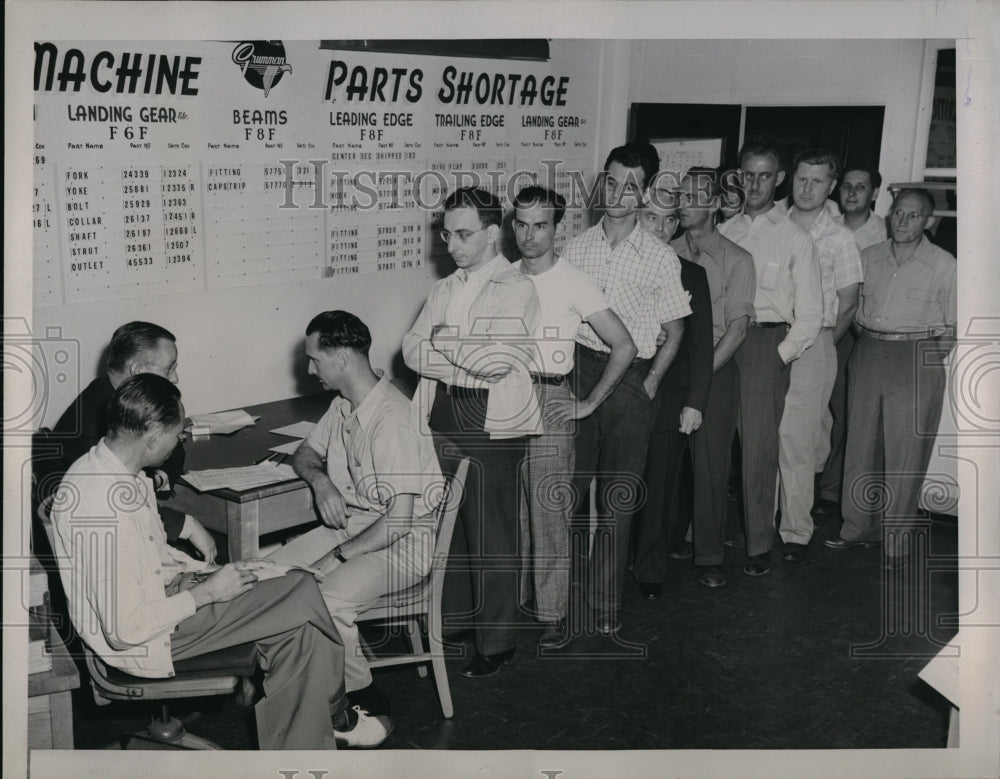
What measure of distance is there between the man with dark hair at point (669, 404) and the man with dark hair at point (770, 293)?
243 millimetres

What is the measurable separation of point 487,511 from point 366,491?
0.45 m

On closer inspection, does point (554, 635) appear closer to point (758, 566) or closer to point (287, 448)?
point (758, 566)

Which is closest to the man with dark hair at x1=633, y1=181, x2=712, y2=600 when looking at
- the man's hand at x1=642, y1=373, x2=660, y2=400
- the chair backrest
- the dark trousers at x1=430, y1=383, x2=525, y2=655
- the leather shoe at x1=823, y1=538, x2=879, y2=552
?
the man's hand at x1=642, y1=373, x2=660, y2=400

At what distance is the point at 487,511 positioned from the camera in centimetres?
306

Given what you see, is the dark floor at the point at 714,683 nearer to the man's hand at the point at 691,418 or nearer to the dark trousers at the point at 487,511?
the dark trousers at the point at 487,511

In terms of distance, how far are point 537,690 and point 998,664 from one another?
1298mm

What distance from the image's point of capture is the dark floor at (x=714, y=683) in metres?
2.77

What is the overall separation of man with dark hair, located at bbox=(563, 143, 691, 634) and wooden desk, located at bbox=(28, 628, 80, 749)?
5.60 ft

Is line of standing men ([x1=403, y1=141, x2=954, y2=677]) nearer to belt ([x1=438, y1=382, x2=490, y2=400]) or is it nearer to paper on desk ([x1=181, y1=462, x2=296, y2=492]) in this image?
belt ([x1=438, y1=382, x2=490, y2=400])

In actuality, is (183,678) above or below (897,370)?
below

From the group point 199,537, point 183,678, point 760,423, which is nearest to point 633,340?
point 760,423

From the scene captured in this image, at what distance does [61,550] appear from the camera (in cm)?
230

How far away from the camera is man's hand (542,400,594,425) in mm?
3123
